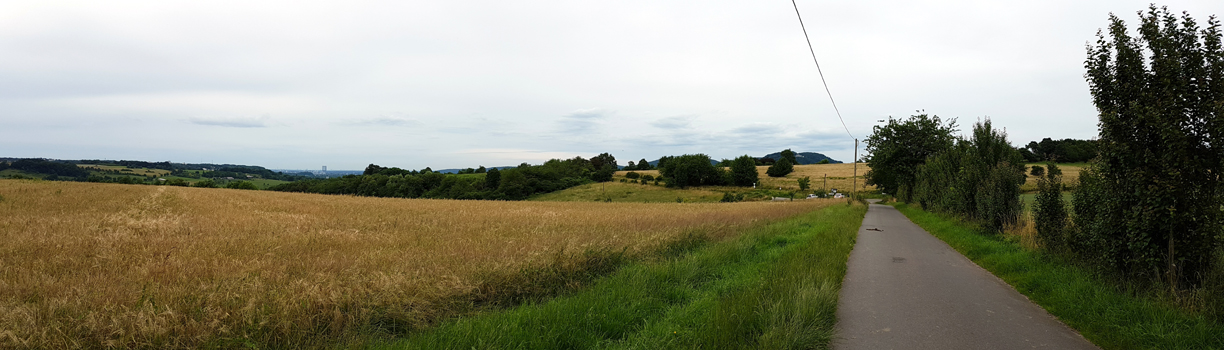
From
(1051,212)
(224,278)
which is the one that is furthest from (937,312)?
(224,278)

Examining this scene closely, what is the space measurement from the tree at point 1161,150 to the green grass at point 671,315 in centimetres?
373

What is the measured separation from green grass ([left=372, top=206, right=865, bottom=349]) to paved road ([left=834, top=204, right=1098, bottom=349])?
32cm

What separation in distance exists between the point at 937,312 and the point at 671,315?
3405 millimetres

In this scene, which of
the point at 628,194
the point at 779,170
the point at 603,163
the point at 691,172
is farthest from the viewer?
the point at 603,163

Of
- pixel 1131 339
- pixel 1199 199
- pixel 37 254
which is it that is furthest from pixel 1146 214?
pixel 37 254

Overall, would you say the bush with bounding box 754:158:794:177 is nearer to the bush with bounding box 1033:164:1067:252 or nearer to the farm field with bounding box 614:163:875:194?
the farm field with bounding box 614:163:875:194

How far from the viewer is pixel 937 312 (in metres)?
6.21

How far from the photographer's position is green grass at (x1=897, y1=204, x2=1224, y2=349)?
479 cm

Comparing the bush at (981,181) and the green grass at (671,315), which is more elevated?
the bush at (981,181)

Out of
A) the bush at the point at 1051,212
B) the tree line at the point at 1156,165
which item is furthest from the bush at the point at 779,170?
the tree line at the point at 1156,165

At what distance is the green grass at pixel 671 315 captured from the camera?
15.4ft

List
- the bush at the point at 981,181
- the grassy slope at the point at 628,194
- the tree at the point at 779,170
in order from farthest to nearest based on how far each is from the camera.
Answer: the tree at the point at 779,170
the grassy slope at the point at 628,194
the bush at the point at 981,181

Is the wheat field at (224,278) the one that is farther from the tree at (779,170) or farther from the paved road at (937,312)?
the tree at (779,170)

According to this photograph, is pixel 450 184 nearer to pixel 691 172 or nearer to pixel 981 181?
pixel 691 172
